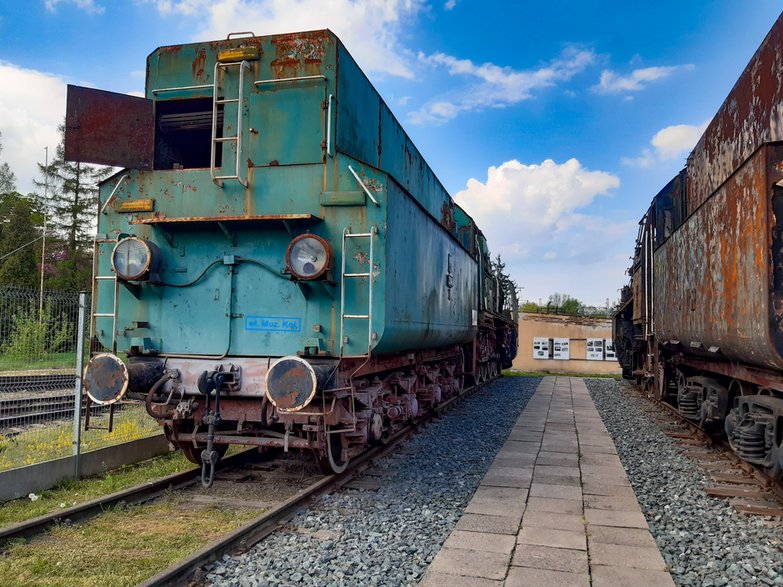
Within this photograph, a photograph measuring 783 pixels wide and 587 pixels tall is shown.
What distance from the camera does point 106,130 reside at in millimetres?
5980

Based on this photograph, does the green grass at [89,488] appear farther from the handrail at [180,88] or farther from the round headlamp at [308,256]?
the handrail at [180,88]

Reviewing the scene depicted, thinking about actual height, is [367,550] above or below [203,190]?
below

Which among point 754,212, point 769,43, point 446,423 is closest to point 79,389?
point 446,423

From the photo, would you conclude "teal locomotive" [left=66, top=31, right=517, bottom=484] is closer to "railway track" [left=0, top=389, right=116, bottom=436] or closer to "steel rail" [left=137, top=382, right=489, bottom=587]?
"steel rail" [left=137, top=382, right=489, bottom=587]

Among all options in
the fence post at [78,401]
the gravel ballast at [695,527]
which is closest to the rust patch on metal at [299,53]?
the fence post at [78,401]

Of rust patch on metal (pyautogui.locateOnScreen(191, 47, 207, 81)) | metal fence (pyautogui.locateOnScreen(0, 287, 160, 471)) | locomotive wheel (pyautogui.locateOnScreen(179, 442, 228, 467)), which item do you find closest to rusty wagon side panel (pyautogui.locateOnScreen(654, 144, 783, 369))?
locomotive wheel (pyautogui.locateOnScreen(179, 442, 228, 467))

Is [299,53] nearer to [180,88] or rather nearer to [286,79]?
[286,79]

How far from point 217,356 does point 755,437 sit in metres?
5.36

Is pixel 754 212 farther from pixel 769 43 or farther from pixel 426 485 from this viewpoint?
pixel 426 485

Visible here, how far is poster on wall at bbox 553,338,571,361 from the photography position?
2927 centimetres

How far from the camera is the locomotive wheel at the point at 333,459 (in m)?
5.68

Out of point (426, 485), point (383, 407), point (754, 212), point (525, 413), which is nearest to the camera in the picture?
point (754, 212)

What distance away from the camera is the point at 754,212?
481 cm

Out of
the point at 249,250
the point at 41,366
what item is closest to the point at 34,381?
the point at 41,366
